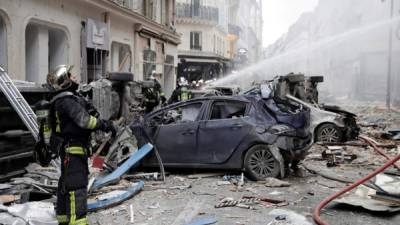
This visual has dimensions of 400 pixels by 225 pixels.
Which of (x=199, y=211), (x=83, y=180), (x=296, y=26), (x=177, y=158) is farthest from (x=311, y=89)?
(x=296, y=26)

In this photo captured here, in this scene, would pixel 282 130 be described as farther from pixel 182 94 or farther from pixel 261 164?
pixel 182 94

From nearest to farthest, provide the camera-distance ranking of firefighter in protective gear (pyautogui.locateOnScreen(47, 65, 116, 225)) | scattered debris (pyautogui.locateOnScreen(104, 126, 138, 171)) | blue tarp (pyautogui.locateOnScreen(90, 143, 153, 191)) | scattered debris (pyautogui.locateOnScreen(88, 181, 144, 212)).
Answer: firefighter in protective gear (pyautogui.locateOnScreen(47, 65, 116, 225)), scattered debris (pyautogui.locateOnScreen(88, 181, 144, 212)), blue tarp (pyautogui.locateOnScreen(90, 143, 153, 191)), scattered debris (pyautogui.locateOnScreen(104, 126, 138, 171))

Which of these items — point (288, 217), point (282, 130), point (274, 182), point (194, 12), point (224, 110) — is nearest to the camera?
point (288, 217)

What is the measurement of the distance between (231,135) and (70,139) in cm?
371

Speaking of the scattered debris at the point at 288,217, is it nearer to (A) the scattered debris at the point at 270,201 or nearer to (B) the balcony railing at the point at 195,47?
(A) the scattered debris at the point at 270,201

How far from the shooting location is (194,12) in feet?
141

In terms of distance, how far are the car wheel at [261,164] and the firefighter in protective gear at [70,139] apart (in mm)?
3523

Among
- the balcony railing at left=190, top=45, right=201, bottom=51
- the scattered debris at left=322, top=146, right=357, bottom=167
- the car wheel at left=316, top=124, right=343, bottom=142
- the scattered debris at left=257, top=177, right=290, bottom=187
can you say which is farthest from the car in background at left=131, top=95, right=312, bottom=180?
the balcony railing at left=190, top=45, right=201, bottom=51

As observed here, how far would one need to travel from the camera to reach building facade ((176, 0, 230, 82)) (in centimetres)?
3919

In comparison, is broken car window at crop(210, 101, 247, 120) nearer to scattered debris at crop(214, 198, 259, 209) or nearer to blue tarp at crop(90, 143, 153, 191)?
blue tarp at crop(90, 143, 153, 191)

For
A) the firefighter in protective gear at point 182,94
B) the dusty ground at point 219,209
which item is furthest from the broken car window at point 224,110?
the firefighter in protective gear at point 182,94

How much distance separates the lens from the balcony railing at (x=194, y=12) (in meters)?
42.6

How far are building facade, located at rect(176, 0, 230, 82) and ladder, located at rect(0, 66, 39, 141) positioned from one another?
31.0m

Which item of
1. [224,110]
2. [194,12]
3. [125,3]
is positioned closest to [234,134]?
[224,110]
